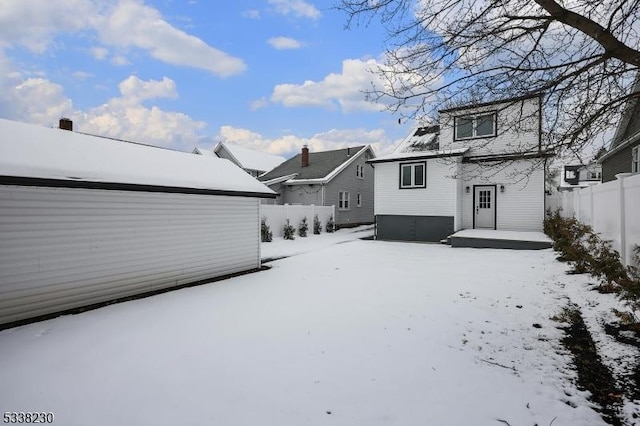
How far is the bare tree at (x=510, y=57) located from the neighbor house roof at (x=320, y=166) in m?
17.5

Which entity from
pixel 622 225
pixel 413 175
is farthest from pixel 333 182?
pixel 622 225

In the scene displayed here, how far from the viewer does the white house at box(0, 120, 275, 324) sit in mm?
5363

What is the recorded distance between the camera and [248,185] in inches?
383

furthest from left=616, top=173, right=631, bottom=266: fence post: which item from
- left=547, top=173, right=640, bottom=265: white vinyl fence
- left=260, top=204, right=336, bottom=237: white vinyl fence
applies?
left=260, top=204, right=336, bottom=237: white vinyl fence

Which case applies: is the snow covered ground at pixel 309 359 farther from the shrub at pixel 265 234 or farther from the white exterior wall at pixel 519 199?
the white exterior wall at pixel 519 199

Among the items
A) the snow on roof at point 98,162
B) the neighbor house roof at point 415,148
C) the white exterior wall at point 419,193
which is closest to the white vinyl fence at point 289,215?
the white exterior wall at point 419,193

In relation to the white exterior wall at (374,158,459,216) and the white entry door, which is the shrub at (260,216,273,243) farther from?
the white entry door

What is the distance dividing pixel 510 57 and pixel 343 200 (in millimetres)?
19988

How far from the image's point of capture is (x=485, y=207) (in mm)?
16156

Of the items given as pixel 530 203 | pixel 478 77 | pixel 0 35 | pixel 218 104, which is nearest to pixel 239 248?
pixel 478 77

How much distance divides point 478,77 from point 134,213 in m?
6.65

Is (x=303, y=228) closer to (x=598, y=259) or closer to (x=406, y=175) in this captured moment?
(x=406, y=175)

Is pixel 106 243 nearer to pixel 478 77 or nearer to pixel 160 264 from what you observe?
pixel 160 264

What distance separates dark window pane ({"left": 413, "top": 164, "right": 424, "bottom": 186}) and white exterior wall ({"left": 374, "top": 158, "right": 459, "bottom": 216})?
0.96ft
